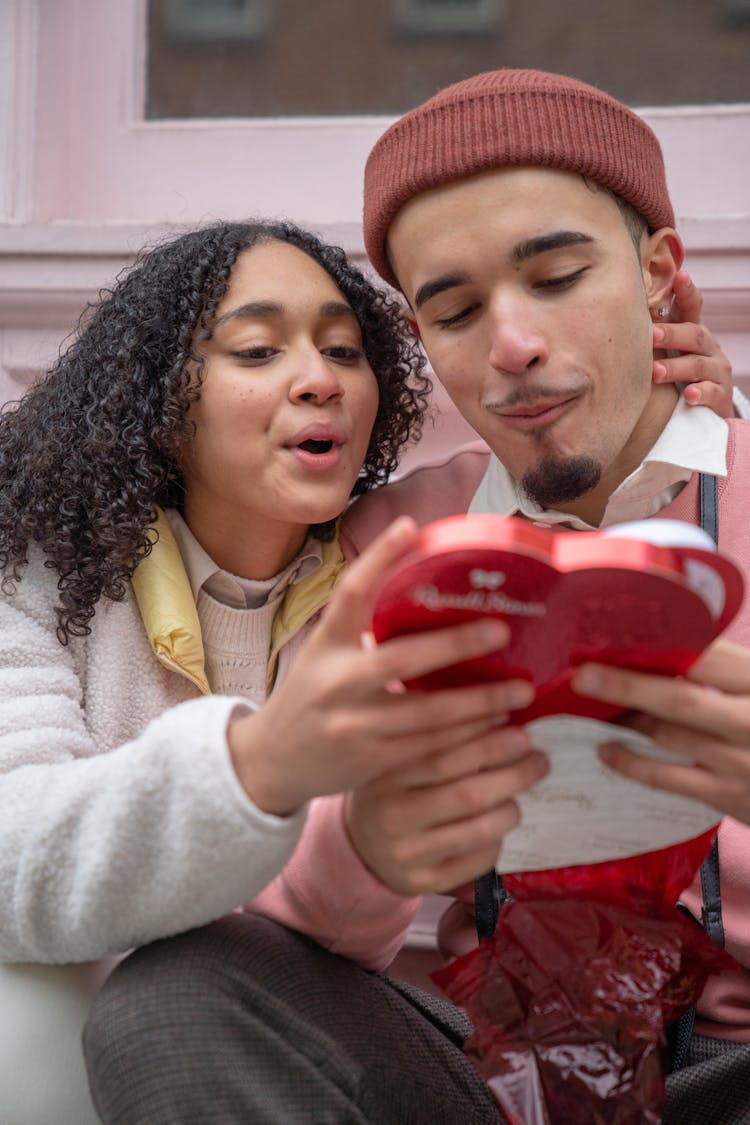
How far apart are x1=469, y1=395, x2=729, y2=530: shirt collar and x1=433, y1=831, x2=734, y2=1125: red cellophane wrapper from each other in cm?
38

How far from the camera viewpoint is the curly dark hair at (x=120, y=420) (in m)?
1.17

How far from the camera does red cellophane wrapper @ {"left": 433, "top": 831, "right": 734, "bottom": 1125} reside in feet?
2.75

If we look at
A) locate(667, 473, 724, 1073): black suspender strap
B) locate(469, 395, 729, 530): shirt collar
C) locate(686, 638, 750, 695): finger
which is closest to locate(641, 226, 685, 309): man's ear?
locate(469, 395, 729, 530): shirt collar

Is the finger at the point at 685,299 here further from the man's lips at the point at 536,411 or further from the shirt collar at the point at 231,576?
the shirt collar at the point at 231,576

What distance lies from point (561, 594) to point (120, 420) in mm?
712

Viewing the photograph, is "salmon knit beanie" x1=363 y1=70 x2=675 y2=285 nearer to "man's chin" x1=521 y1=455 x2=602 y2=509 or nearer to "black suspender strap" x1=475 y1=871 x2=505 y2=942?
"man's chin" x1=521 y1=455 x2=602 y2=509

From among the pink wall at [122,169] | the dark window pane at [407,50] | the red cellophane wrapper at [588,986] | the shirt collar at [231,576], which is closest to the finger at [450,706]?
the red cellophane wrapper at [588,986]

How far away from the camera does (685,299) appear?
4.16 feet

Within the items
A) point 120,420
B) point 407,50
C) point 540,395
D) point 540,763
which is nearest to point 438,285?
point 540,395

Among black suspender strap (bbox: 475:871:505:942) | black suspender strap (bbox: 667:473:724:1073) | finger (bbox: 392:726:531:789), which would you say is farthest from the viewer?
black suspender strap (bbox: 475:871:505:942)

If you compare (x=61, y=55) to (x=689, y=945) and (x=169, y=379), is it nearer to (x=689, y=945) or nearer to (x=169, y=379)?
(x=169, y=379)

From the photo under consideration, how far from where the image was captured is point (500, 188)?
3.69 feet

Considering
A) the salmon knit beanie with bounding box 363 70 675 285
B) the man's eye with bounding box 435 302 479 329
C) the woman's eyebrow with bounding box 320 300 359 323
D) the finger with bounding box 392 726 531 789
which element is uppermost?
the salmon knit beanie with bounding box 363 70 675 285

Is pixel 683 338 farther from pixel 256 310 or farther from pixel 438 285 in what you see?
pixel 256 310
